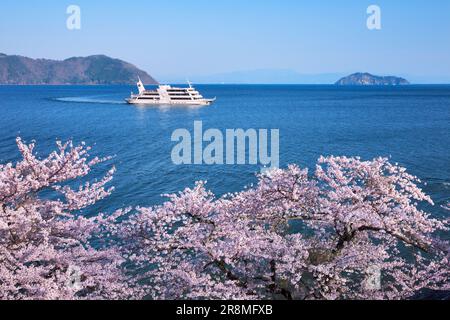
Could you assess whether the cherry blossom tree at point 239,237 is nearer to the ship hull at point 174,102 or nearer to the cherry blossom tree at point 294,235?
the cherry blossom tree at point 294,235

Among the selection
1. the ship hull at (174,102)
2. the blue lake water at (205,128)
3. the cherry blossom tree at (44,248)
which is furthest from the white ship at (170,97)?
the cherry blossom tree at (44,248)

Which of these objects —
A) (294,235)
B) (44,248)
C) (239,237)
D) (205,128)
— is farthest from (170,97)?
(239,237)

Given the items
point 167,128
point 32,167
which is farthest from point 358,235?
point 167,128

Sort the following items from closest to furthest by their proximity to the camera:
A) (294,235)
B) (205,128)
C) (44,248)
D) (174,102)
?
(44,248) → (294,235) → (205,128) → (174,102)

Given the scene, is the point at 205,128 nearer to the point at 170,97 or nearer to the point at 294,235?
the point at 170,97

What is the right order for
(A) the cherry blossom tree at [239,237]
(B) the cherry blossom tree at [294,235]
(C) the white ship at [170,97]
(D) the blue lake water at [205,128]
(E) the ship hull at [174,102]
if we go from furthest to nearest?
(C) the white ship at [170,97] < (E) the ship hull at [174,102] < (D) the blue lake water at [205,128] < (B) the cherry blossom tree at [294,235] < (A) the cherry blossom tree at [239,237]

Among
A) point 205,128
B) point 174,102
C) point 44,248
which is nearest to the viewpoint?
point 44,248

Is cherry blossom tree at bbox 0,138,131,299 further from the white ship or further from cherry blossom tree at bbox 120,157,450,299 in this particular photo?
the white ship

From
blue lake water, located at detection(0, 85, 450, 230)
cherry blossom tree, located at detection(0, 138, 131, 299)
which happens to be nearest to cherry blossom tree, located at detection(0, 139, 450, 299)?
cherry blossom tree, located at detection(0, 138, 131, 299)

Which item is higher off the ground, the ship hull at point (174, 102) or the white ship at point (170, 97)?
the white ship at point (170, 97)

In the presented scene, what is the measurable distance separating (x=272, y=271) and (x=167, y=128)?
47.0m

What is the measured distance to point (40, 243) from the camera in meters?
8.39

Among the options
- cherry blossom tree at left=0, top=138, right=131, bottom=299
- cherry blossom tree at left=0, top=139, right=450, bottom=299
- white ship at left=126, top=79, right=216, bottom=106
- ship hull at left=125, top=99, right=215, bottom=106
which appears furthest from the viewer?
white ship at left=126, top=79, right=216, bottom=106
